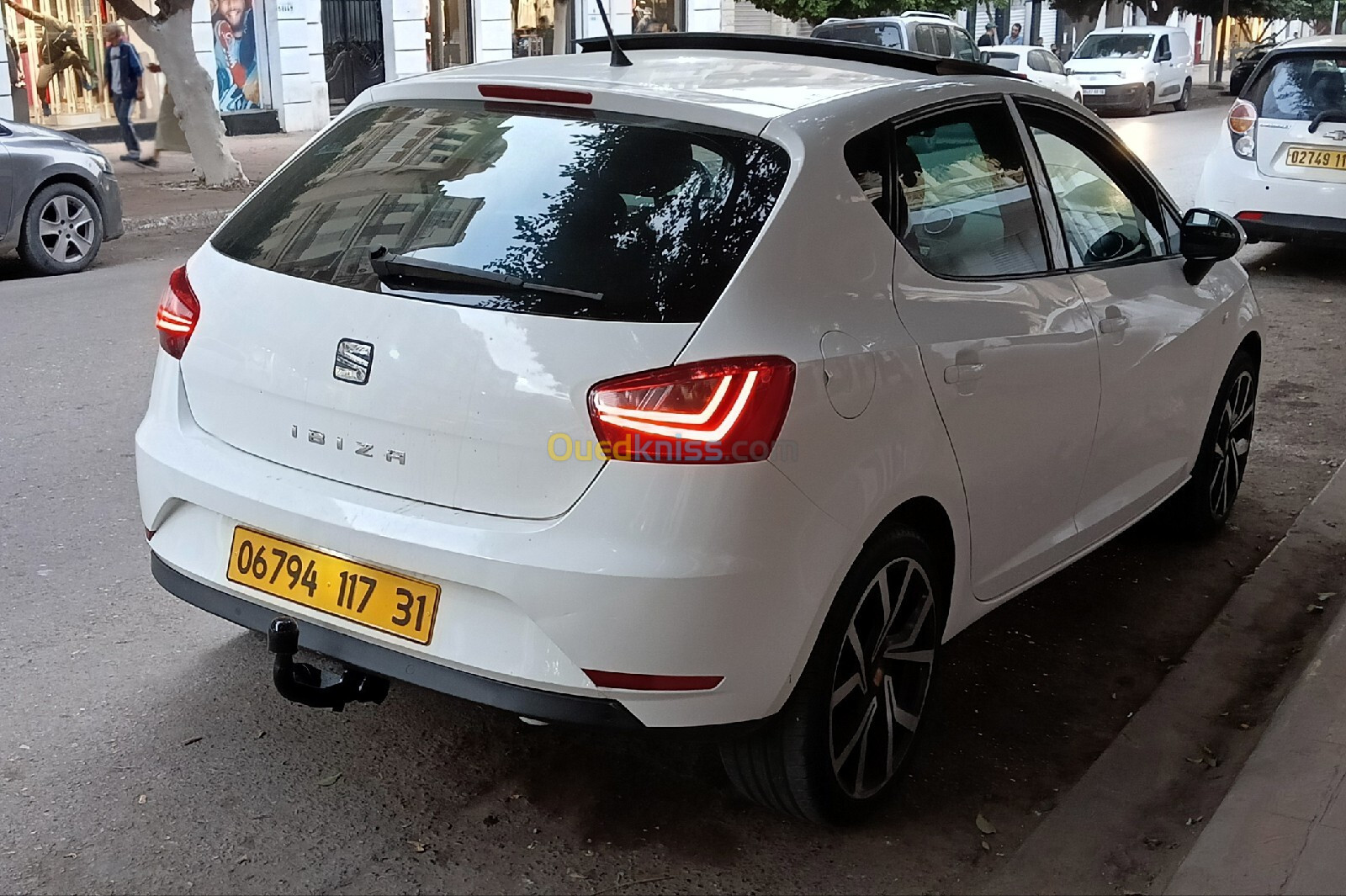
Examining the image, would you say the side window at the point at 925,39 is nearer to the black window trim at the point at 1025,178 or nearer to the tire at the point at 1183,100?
the tire at the point at 1183,100

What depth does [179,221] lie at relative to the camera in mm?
13469

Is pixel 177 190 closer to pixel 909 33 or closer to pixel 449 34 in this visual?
pixel 909 33

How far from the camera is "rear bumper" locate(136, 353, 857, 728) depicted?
9.13 ft

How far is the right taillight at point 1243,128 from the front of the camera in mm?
10867

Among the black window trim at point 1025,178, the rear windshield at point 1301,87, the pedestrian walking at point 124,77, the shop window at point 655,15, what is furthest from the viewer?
the shop window at point 655,15

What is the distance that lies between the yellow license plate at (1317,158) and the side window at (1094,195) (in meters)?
6.70

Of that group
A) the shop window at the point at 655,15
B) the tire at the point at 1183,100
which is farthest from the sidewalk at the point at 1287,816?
the tire at the point at 1183,100

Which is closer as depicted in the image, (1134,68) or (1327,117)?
(1327,117)

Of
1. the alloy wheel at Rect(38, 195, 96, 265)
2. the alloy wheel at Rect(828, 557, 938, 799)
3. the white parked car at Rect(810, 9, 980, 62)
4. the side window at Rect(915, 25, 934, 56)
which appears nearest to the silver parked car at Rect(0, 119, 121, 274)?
the alloy wheel at Rect(38, 195, 96, 265)

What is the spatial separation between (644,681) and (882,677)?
733 millimetres

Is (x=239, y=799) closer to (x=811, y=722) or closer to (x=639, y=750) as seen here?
(x=639, y=750)

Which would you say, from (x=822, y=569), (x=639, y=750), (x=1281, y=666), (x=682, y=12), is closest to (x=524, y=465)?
(x=822, y=569)

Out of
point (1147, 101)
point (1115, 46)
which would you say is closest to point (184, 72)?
point (1147, 101)

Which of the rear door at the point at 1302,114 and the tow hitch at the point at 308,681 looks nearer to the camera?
the tow hitch at the point at 308,681
